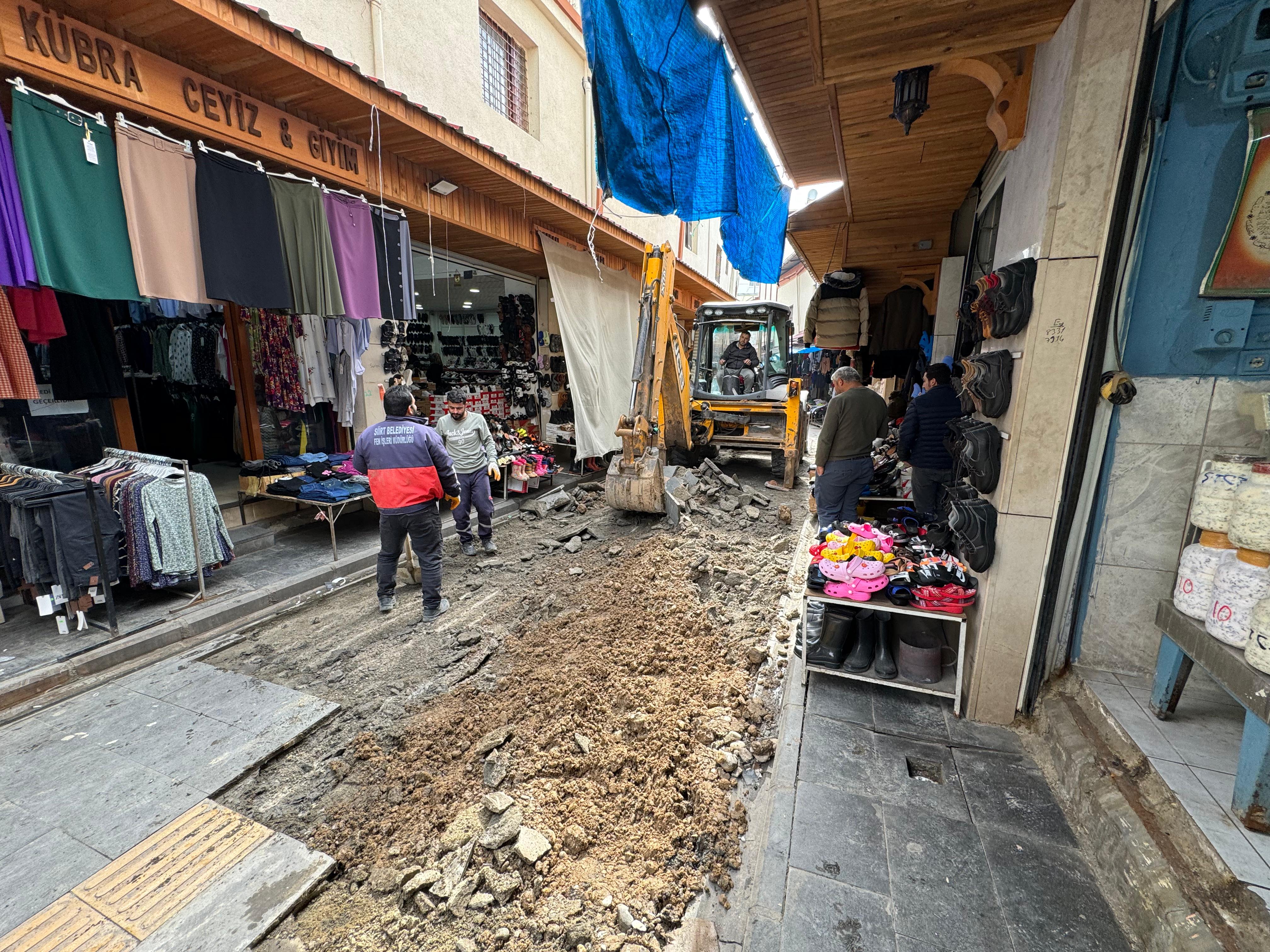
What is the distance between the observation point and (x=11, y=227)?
3.14 m

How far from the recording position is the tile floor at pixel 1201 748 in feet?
5.60

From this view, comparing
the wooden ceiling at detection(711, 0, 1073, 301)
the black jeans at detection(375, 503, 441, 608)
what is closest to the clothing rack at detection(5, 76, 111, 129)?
the black jeans at detection(375, 503, 441, 608)

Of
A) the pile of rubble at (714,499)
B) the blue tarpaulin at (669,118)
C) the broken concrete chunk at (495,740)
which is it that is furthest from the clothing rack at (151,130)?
the pile of rubble at (714,499)

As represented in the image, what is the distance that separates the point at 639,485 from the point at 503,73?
6.96m

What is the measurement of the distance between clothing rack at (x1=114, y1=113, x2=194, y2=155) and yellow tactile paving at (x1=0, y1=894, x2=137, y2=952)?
4.60m

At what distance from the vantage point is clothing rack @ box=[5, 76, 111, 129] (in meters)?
3.12

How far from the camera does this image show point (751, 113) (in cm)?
487

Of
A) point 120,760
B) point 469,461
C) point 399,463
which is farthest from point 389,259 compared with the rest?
point 120,760

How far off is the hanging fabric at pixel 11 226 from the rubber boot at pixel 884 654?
5.86m

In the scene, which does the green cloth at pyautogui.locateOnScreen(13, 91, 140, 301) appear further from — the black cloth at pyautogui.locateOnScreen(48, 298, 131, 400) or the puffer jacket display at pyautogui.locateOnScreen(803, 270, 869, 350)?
the puffer jacket display at pyautogui.locateOnScreen(803, 270, 869, 350)

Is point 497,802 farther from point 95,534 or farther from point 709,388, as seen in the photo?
point 709,388

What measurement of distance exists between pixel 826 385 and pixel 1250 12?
2018 cm

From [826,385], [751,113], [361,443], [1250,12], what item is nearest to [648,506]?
[361,443]

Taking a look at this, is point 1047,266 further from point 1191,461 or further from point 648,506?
point 648,506
